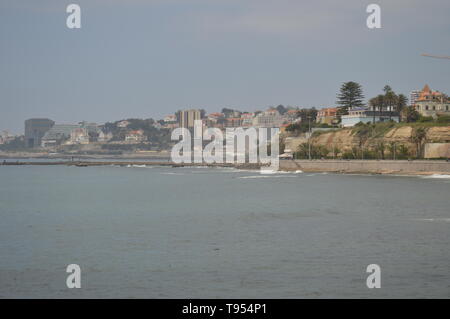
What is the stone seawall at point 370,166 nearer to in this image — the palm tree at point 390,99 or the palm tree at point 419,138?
the palm tree at point 419,138

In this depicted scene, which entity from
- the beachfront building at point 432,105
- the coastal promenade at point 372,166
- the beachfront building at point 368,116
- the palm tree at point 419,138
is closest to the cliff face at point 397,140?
the palm tree at point 419,138

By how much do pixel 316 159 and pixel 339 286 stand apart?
100148 mm

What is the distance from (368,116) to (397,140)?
27.0 m

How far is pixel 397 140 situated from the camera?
113 meters

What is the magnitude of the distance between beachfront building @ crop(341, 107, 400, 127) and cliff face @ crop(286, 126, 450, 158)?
8341 millimetres

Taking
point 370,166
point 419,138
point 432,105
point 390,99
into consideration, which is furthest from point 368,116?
point 370,166

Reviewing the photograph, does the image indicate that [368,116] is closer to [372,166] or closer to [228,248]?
[372,166]

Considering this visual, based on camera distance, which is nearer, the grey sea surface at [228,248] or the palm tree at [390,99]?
the grey sea surface at [228,248]

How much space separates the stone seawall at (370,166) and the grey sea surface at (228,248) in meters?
40.5

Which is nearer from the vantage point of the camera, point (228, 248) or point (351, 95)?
point (228, 248)

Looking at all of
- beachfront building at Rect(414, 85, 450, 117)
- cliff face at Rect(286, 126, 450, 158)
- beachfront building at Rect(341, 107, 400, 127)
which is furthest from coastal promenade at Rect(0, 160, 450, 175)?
beachfront building at Rect(414, 85, 450, 117)

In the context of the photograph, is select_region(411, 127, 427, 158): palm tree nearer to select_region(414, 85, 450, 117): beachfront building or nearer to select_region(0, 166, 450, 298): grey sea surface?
select_region(414, 85, 450, 117): beachfront building

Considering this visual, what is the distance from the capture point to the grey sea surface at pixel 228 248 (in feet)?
68.8
